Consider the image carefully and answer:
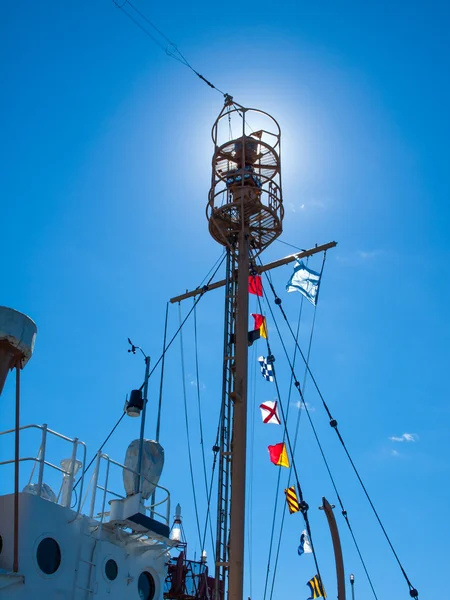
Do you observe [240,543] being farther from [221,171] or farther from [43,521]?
[221,171]

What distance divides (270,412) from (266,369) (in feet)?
4.28

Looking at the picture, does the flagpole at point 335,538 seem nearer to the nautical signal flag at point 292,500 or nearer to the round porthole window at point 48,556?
the nautical signal flag at point 292,500

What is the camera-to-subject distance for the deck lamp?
13.6m

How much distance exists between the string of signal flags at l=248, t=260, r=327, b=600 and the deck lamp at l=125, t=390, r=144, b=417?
3.98 m

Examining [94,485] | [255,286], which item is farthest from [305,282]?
[94,485]

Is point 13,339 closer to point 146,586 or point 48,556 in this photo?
point 48,556

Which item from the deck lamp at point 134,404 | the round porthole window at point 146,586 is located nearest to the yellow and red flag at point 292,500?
the round porthole window at point 146,586

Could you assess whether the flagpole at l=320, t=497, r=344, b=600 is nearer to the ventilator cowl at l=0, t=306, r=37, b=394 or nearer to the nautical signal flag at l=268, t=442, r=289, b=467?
the nautical signal flag at l=268, t=442, r=289, b=467

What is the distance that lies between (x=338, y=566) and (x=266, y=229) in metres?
9.00

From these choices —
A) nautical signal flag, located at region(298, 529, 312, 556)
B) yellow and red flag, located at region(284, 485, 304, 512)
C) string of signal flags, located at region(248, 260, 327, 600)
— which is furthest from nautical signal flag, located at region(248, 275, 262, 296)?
nautical signal flag, located at region(298, 529, 312, 556)

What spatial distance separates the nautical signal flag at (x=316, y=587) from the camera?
15742 millimetres

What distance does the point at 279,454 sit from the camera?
17266mm

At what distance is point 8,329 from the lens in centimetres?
942

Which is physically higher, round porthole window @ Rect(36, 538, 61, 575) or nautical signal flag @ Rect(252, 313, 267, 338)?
nautical signal flag @ Rect(252, 313, 267, 338)
